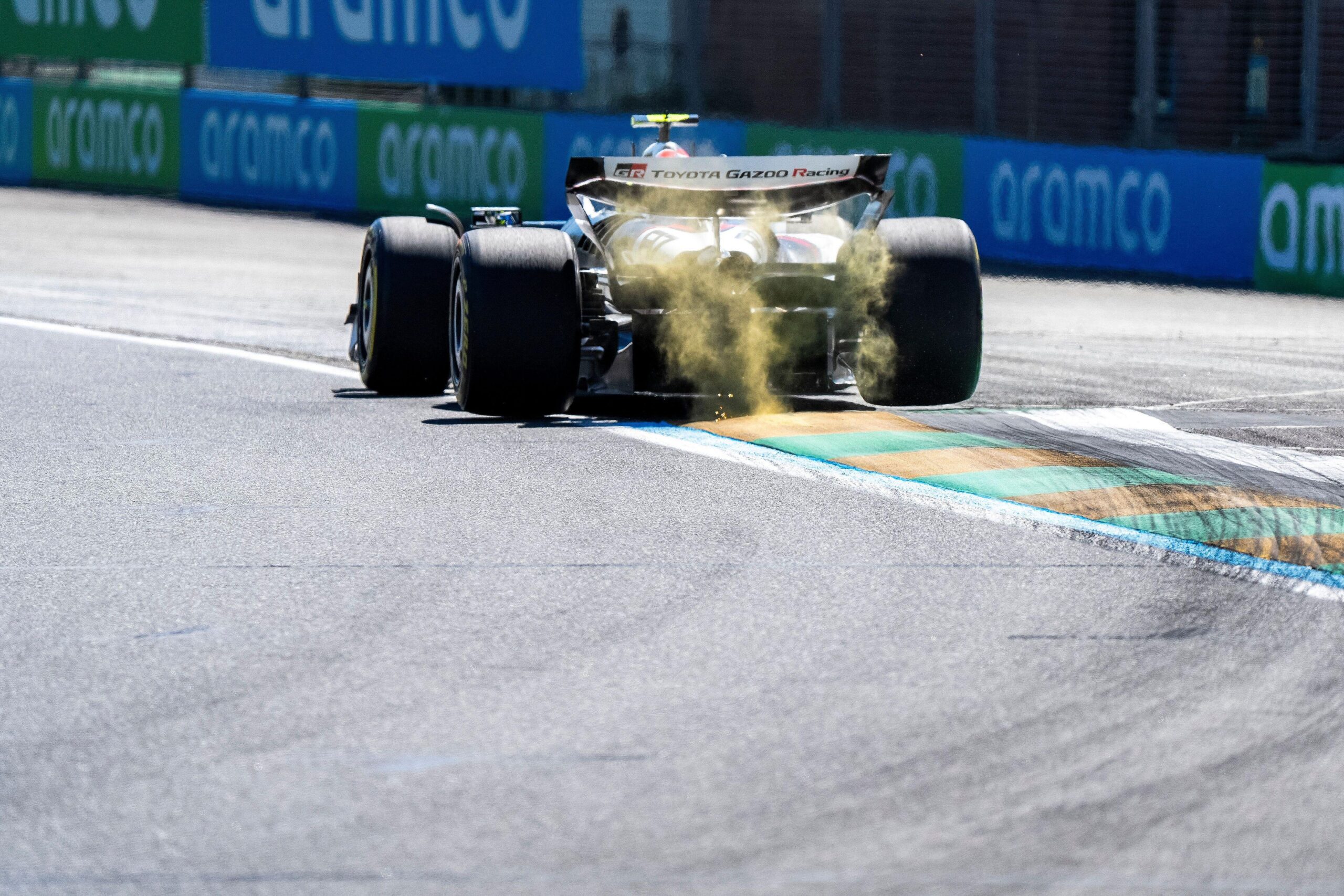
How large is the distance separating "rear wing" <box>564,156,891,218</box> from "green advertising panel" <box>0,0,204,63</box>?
18379 millimetres

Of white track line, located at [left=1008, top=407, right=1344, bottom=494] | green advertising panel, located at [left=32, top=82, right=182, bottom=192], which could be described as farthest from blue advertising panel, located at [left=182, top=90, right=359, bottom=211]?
white track line, located at [left=1008, top=407, right=1344, bottom=494]

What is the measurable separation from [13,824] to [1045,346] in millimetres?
9477

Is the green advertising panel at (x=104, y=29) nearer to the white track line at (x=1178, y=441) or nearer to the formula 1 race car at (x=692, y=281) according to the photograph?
the formula 1 race car at (x=692, y=281)

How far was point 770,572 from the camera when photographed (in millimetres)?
6395

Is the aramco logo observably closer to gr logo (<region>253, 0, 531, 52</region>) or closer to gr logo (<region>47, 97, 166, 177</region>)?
gr logo (<region>253, 0, 531, 52</region>)

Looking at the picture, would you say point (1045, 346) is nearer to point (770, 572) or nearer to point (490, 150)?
point (770, 572)

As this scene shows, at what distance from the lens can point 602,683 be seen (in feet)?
16.9

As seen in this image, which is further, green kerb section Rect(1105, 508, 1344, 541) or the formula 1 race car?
the formula 1 race car

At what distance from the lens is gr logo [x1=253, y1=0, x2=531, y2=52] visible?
23438 mm

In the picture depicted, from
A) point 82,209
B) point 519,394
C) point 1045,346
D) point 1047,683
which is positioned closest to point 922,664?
point 1047,683

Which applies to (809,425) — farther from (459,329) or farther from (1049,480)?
(459,329)

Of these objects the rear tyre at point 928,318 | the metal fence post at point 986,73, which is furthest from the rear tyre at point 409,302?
the metal fence post at point 986,73

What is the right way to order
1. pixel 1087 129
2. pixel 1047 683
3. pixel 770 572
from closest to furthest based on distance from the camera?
pixel 1047 683 → pixel 770 572 → pixel 1087 129

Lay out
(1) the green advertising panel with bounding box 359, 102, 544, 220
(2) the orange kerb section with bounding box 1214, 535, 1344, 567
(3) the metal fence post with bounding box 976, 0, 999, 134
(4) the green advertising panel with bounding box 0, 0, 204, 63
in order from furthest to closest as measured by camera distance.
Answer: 1. (4) the green advertising panel with bounding box 0, 0, 204, 63
2. (1) the green advertising panel with bounding box 359, 102, 544, 220
3. (3) the metal fence post with bounding box 976, 0, 999, 134
4. (2) the orange kerb section with bounding box 1214, 535, 1344, 567
